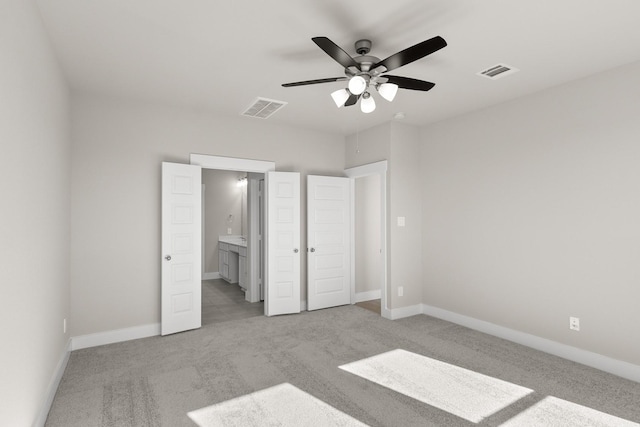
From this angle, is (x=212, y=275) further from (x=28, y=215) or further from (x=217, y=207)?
(x=28, y=215)

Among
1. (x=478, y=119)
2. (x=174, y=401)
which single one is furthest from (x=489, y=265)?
(x=174, y=401)

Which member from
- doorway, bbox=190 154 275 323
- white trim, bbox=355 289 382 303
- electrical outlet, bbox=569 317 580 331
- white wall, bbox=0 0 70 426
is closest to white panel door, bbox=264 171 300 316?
doorway, bbox=190 154 275 323

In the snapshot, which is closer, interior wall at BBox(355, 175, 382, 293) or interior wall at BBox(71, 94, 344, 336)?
interior wall at BBox(71, 94, 344, 336)

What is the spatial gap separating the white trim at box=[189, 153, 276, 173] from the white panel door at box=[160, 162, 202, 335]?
21 cm

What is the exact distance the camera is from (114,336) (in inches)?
150

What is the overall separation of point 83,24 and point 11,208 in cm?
154

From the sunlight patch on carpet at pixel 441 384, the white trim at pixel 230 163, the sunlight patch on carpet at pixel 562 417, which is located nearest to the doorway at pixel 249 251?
the white trim at pixel 230 163

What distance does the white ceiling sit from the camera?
2.29m

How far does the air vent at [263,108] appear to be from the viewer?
4027 mm

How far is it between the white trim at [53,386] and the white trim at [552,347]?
14.0 ft

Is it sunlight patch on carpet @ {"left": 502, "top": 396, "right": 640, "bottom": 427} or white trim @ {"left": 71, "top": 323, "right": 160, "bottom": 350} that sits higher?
white trim @ {"left": 71, "top": 323, "right": 160, "bottom": 350}

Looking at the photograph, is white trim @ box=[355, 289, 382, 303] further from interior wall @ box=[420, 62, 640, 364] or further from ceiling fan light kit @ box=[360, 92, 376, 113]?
ceiling fan light kit @ box=[360, 92, 376, 113]

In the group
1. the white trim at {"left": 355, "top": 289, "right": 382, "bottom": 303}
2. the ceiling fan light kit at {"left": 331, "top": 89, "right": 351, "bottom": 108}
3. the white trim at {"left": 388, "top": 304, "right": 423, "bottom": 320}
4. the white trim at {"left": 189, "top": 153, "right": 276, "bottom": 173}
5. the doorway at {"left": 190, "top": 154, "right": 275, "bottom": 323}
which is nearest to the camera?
the ceiling fan light kit at {"left": 331, "top": 89, "right": 351, "bottom": 108}

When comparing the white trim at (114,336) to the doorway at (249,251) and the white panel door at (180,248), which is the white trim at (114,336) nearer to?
the white panel door at (180,248)
